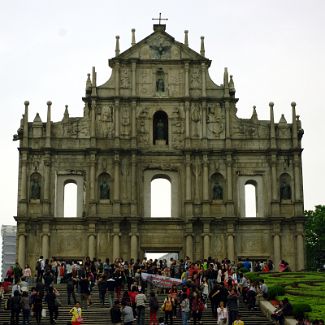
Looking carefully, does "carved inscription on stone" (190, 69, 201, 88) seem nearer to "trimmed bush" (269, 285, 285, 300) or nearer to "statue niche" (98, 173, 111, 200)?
"statue niche" (98, 173, 111, 200)

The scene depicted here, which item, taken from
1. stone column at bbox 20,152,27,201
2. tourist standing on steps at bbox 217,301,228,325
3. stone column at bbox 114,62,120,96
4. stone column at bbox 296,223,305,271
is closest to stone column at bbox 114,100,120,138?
stone column at bbox 114,62,120,96

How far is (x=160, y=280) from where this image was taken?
3712 cm

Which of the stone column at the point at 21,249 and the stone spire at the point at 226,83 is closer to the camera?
the stone column at the point at 21,249

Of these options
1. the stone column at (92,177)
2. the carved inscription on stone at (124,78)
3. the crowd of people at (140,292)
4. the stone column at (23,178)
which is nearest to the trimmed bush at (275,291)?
the crowd of people at (140,292)

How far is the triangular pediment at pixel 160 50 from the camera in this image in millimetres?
55219

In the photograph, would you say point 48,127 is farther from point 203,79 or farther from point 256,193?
point 256,193

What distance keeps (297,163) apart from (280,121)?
315 centimetres

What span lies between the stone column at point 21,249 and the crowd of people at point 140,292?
850 cm

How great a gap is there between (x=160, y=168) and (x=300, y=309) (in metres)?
24.4

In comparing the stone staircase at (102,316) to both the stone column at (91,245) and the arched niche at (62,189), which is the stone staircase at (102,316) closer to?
the stone column at (91,245)

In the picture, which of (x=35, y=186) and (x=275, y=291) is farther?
(x=35, y=186)

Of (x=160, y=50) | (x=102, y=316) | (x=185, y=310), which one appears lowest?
(x=102, y=316)

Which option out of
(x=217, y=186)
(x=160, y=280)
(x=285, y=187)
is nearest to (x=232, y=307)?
(x=160, y=280)

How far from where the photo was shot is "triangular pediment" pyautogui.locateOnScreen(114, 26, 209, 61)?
5522cm
